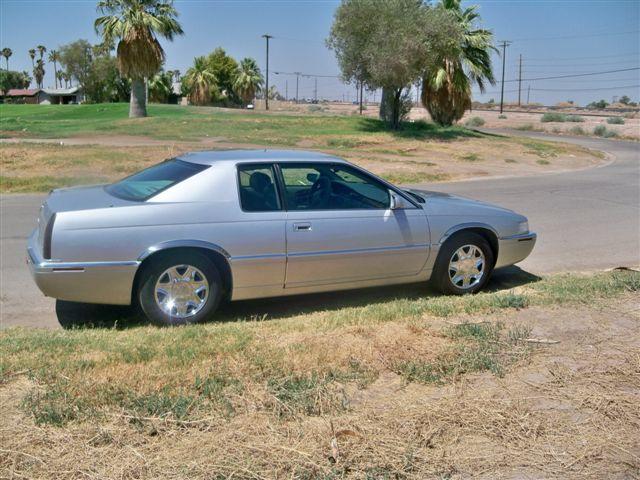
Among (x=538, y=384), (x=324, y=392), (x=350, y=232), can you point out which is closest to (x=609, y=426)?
(x=538, y=384)

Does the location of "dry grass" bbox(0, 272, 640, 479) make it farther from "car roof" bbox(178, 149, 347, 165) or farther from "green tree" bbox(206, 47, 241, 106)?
"green tree" bbox(206, 47, 241, 106)

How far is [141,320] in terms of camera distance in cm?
562

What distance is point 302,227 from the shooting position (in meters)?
5.67

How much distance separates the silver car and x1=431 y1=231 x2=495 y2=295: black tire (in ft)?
0.04

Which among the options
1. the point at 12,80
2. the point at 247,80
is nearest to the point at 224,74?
the point at 247,80

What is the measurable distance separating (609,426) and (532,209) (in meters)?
9.23

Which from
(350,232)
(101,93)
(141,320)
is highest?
(101,93)

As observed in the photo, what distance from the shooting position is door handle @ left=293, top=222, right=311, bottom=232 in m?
5.65

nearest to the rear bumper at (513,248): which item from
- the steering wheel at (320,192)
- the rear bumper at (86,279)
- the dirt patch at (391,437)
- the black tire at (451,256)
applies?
the black tire at (451,256)

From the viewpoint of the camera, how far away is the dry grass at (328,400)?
3111mm

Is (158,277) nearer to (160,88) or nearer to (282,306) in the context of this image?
(282,306)

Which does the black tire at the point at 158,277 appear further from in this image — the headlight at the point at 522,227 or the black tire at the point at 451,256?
the headlight at the point at 522,227

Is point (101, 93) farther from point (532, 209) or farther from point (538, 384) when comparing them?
point (538, 384)

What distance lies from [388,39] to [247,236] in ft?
82.4
